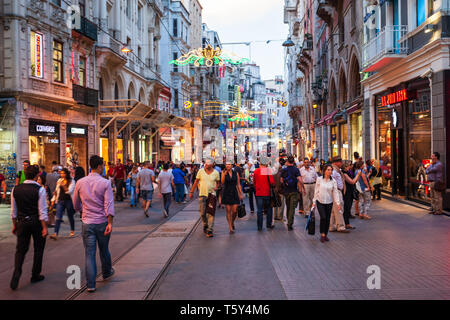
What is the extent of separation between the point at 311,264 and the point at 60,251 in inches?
198

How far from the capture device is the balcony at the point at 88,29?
886 inches

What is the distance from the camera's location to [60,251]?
8930mm

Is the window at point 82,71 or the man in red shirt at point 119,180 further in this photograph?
the window at point 82,71

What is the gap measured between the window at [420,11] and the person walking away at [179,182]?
10525mm

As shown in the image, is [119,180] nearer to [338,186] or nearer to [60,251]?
[60,251]

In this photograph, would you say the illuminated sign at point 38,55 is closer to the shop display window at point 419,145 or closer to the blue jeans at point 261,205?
the blue jeans at point 261,205

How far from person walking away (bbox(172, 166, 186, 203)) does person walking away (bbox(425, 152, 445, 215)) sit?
939 cm

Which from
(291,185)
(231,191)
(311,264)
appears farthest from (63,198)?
(311,264)

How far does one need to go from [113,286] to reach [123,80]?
25712 mm

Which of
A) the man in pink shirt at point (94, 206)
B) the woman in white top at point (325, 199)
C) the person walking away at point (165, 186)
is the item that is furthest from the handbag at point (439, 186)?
the man in pink shirt at point (94, 206)

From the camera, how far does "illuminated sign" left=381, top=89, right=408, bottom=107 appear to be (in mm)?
16556

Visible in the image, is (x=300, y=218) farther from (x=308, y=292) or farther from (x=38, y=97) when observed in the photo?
(x=38, y=97)

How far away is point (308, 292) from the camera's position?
225 inches

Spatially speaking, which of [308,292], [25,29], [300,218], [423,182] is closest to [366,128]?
[423,182]
